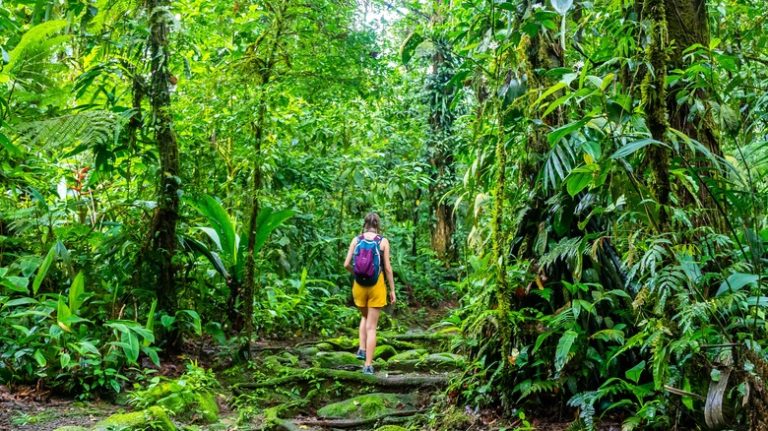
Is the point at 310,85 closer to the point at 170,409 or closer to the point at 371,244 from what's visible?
the point at 371,244

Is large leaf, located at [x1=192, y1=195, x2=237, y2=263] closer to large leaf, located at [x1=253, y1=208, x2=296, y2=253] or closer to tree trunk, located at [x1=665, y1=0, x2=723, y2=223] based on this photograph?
large leaf, located at [x1=253, y1=208, x2=296, y2=253]

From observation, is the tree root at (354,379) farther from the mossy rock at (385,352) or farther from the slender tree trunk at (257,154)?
the mossy rock at (385,352)

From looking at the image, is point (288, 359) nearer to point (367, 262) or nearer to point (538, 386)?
point (367, 262)

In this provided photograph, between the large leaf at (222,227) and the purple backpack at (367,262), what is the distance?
132cm

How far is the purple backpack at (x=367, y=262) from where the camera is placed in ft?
20.5

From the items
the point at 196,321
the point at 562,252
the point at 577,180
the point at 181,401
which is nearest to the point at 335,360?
the point at 196,321

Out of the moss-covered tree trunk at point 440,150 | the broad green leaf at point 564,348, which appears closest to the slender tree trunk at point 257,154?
the broad green leaf at point 564,348

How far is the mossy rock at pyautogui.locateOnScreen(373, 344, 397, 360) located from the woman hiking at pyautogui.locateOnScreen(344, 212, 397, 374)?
2.80ft

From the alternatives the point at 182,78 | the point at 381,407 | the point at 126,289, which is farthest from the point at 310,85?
the point at 381,407

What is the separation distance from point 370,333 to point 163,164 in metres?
2.53

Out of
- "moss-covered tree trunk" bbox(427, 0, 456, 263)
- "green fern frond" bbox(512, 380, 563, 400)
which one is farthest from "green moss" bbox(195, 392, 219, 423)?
"moss-covered tree trunk" bbox(427, 0, 456, 263)

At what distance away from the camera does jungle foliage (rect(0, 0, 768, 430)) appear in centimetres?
285

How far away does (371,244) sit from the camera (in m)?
6.29

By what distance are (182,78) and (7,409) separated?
381 centimetres
